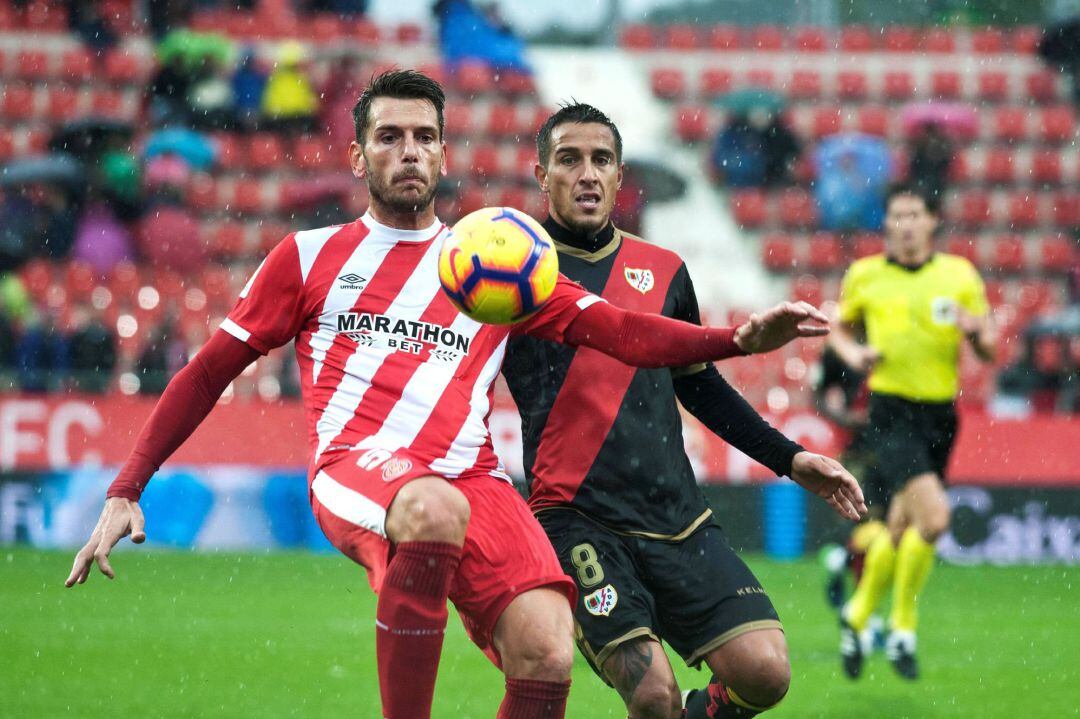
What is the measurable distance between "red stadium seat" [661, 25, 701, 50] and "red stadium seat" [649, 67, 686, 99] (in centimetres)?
Result: 60

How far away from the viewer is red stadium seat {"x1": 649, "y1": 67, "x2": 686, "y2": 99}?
18.0 metres

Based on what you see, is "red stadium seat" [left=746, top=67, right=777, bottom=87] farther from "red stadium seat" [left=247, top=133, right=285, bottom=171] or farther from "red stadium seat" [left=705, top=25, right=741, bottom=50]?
"red stadium seat" [left=247, top=133, right=285, bottom=171]

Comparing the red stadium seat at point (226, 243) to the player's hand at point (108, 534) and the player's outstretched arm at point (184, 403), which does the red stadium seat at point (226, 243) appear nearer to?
the player's outstretched arm at point (184, 403)

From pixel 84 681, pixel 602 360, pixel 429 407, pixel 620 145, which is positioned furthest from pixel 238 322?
pixel 84 681

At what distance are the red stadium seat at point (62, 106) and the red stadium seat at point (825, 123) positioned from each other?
8016 millimetres

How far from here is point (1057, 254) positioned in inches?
637

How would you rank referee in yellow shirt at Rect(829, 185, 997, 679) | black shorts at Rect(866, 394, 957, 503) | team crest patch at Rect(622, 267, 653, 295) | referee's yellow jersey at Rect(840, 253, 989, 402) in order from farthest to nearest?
referee's yellow jersey at Rect(840, 253, 989, 402) → black shorts at Rect(866, 394, 957, 503) → referee in yellow shirt at Rect(829, 185, 997, 679) → team crest patch at Rect(622, 267, 653, 295)

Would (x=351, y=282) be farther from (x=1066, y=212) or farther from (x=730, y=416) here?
(x=1066, y=212)

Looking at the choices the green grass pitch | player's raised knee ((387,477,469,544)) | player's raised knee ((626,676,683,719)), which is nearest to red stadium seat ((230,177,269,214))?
the green grass pitch

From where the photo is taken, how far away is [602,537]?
450 cm

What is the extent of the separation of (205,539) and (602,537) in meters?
7.90

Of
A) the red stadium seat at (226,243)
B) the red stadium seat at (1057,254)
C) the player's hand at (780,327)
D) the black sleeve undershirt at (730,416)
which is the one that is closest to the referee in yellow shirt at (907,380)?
the black sleeve undershirt at (730,416)

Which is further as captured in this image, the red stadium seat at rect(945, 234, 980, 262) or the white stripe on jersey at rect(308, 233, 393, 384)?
the red stadium seat at rect(945, 234, 980, 262)

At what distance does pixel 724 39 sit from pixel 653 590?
1492 centimetres
